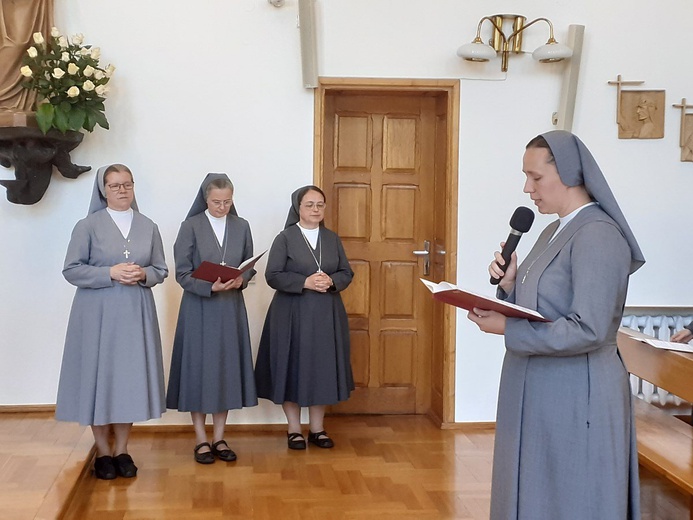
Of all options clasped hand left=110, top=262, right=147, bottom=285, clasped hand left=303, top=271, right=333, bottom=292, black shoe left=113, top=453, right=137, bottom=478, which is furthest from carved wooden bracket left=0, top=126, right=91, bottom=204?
black shoe left=113, top=453, right=137, bottom=478

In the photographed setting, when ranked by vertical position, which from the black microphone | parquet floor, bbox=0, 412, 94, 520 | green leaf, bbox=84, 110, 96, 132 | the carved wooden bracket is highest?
green leaf, bbox=84, 110, 96, 132

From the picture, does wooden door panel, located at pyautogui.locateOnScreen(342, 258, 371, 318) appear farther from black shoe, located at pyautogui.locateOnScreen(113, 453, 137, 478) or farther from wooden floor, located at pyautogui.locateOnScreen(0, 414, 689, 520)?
black shoe, located at pyautogui.locateOnScreen(113, 453, 137, 478)

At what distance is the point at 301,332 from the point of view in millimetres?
4750

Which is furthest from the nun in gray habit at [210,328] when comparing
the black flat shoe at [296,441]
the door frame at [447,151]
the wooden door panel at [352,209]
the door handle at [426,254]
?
the door handle at [426,254]

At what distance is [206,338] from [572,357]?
2.58 meters

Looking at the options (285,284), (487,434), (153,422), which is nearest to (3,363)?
(153,422)

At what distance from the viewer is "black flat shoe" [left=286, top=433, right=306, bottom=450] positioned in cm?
489

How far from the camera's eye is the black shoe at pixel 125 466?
170 inches

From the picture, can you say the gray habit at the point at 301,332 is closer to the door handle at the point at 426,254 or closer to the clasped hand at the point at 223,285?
the clasped hand at the point at 223,285

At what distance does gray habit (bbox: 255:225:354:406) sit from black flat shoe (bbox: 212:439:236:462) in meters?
0.37

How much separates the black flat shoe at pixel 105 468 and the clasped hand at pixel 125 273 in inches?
37.9

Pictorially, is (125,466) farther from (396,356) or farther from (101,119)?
(396,356)

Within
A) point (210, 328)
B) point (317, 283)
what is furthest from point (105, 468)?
point (317, 283)

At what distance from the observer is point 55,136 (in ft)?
15.6
